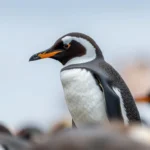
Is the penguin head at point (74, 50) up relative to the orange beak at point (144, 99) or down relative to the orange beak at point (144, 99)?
up

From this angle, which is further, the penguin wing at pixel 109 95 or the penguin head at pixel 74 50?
the penguin head at pixel 74 50

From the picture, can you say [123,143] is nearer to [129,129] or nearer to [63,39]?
[129,129]

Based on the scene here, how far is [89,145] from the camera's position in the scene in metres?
2.29

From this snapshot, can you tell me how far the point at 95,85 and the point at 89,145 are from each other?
3906 millimetres

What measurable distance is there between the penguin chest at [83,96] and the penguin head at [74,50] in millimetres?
300

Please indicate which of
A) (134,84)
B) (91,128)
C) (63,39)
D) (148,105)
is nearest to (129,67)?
(134,84)

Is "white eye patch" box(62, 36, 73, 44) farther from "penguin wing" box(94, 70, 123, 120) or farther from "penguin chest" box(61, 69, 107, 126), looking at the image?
"penguin wing" box(94, 70, 123, 120)

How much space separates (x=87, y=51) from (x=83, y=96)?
0.53m

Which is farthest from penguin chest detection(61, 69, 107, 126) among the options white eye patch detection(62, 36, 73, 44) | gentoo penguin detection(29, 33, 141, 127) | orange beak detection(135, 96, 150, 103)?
orange beak detection(135, 96, 150, 103)

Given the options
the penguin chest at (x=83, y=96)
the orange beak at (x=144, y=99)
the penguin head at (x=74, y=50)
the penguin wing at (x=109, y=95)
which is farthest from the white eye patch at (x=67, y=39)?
the orange beak at (x=144, y=99)

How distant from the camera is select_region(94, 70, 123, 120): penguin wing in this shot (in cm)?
618

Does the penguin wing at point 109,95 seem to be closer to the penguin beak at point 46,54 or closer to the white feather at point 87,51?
the white feather at point 87,51

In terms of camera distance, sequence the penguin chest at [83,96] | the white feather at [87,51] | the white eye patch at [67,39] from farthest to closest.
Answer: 1. the white eye patch at [67,39]
2. the white feather at [87,51]
3. the penguin chest at [83,96]

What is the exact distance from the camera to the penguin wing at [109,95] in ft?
20.3
